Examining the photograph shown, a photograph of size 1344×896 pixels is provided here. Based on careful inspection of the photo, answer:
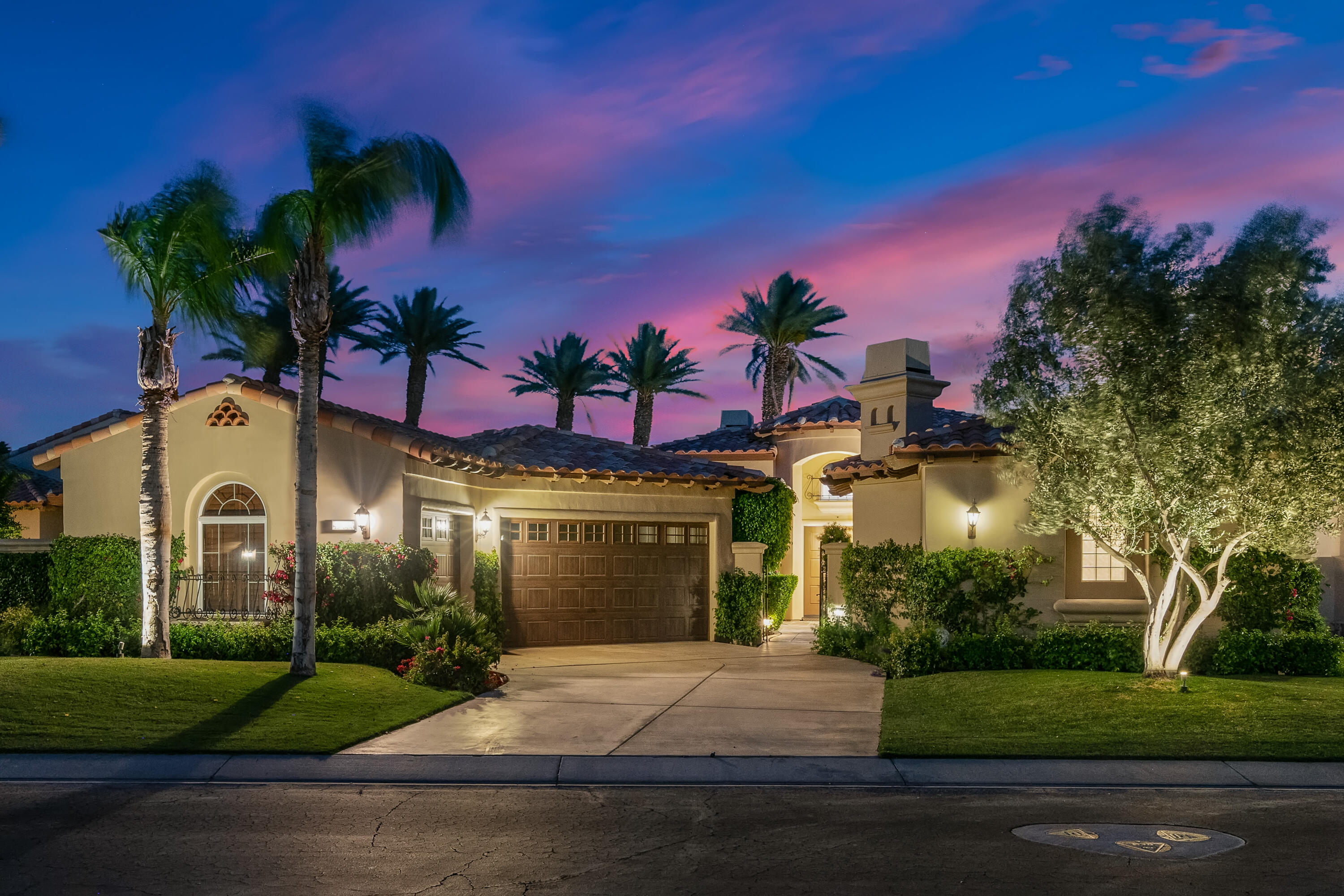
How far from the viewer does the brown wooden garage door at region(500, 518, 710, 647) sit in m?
22.0

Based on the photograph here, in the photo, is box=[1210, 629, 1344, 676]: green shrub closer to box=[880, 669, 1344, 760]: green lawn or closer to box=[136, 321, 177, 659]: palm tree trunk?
box=[880, 669, 1344, 760]: green lawn

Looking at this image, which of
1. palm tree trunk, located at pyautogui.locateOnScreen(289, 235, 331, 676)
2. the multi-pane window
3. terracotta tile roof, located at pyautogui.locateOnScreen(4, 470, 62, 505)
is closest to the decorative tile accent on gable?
palm tree trunk, located at pyautogui.locateOnScreen(289, 235, 331, 676)

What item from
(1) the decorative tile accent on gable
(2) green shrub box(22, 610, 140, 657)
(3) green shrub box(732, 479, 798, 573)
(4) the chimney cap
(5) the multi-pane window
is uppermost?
(4) the chimney cap

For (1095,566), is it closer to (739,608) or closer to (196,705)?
(739,608)

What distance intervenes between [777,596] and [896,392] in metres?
5.87

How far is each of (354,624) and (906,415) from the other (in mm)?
11010

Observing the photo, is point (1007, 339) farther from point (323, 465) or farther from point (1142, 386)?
point (323, 465)

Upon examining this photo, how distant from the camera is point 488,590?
20.9 meters

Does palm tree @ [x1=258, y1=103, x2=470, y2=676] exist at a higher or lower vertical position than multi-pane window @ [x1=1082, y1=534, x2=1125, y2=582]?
higher

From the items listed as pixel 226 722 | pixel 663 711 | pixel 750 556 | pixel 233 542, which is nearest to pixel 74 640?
pixel 233 542

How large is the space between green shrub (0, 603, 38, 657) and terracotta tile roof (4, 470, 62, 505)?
8501 mm

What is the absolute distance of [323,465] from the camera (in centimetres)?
1833

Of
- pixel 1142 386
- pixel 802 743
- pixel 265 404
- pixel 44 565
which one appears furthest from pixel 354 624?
pixel 1142 386

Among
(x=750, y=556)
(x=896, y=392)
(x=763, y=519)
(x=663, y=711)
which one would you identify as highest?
(x=896, y=392)
